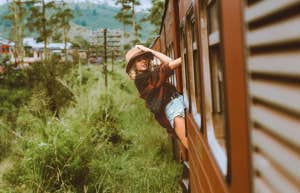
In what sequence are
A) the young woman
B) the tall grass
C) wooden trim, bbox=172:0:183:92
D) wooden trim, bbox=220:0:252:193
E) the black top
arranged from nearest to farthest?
wooden trim, bbox=220:0:252:193, wooden trim, bbox=172:0:183:92, the young woman, the black top, the tall grass

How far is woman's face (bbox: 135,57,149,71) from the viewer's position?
6043mm

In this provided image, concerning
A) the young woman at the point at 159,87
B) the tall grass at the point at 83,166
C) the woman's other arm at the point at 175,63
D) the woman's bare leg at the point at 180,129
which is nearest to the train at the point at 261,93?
the woman's bare leg at the point at 180,129

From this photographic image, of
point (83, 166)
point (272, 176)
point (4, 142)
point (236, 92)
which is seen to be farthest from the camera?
point (4, 142)

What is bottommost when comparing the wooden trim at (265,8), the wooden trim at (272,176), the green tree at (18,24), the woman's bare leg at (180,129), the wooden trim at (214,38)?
the woman's bare leg at (180,129)

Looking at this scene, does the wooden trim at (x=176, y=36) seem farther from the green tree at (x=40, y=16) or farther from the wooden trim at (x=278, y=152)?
the green tree at (x=40, y=16)

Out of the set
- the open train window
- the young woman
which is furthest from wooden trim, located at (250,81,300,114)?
the young woman

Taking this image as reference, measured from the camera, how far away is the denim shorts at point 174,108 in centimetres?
543

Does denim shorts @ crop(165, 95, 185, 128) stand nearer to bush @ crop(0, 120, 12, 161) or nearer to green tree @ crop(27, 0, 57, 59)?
bush @ crop(0, 120, 12, 161)

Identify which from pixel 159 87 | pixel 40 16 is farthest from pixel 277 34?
pixel 40 16

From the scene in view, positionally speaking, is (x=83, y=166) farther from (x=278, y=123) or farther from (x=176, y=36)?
(x=278, y=123)

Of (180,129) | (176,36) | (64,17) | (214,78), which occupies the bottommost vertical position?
(180,129)

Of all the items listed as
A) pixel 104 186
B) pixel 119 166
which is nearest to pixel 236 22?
pixel 104 186

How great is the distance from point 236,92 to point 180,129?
12.6ft

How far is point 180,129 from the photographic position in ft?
17.0
